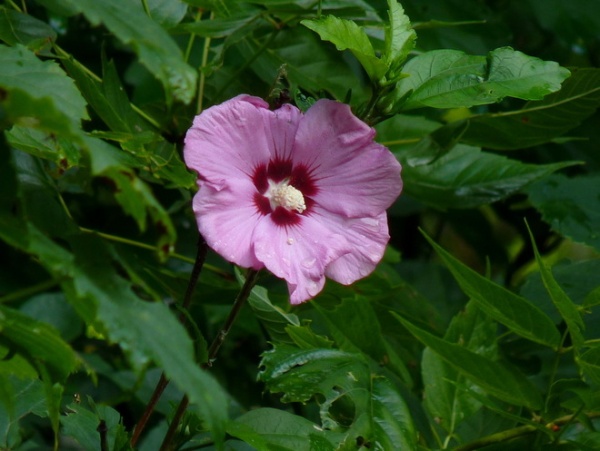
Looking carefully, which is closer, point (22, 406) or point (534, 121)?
point (22, 406)

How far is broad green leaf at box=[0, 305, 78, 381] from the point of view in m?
0.47

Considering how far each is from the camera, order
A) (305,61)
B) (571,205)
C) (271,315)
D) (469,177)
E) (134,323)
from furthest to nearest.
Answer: (571,205) < (469,177) < (305,61) < (271,315) < (134,323)

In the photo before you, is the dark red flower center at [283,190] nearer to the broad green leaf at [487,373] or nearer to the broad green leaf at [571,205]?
the broad green leaf at [487,373]

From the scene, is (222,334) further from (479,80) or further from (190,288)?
(479,80)

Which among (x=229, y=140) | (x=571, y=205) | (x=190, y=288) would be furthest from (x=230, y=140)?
(x=571, y=205)

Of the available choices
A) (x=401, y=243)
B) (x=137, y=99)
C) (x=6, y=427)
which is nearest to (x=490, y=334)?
(x=6, y=427)

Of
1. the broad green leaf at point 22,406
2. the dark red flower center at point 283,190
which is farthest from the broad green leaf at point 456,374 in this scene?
the broad green leaf at point 22,406

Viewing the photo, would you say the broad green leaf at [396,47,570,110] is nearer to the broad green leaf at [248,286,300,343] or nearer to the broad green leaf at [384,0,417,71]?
the broad green leaf at [384,0,417,71]

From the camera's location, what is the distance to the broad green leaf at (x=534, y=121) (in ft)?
2.94

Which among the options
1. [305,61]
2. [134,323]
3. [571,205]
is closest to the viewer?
[134,323]

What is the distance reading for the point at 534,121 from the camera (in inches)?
36.5

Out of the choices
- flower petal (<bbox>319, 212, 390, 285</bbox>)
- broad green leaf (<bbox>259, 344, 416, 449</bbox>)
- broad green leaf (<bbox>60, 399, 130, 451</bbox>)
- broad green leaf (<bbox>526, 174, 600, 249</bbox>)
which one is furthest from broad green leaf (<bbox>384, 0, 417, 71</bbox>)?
broad green leaf (<bbox>526, 174, 600, 249</bbox>)

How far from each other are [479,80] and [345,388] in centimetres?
23

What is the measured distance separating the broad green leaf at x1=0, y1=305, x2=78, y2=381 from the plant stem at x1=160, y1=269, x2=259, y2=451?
13cm
